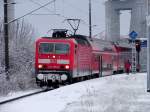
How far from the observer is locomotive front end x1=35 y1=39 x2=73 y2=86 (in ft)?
99.5

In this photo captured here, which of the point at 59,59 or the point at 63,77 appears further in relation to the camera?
the point at 59,59

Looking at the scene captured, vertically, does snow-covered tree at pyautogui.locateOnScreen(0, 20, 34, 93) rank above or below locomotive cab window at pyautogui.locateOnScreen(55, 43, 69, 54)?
below

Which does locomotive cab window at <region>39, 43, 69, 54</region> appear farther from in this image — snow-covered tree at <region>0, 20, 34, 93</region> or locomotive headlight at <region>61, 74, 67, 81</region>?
snow-covered tree at <region>0, 20, 34, 93</region>

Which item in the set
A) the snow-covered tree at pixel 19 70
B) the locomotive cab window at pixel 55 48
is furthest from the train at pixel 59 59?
the snow-covered tree at pixel 19 70

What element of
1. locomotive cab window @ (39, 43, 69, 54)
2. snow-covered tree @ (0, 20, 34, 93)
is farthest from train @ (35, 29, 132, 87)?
snow-covered tree @ (0, 20, 34, 93)

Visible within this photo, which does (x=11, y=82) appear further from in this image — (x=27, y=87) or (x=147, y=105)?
(x=147, y=105)

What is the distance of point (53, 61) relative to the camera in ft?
100

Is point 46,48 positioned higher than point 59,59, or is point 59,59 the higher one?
point 46,48

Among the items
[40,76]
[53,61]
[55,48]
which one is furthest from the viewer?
[55,48]

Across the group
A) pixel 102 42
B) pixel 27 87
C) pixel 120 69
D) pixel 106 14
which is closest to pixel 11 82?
pixel 27 87

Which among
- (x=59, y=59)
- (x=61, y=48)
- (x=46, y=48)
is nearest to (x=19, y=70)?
(x=46, y=48)

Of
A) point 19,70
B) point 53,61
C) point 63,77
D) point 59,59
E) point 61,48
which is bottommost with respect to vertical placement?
point 63,77

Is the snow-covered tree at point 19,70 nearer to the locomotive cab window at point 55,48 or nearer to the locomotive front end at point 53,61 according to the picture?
the locomotive front end at point 53,61

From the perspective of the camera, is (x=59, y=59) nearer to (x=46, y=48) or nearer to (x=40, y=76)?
(x=46, y=48)
